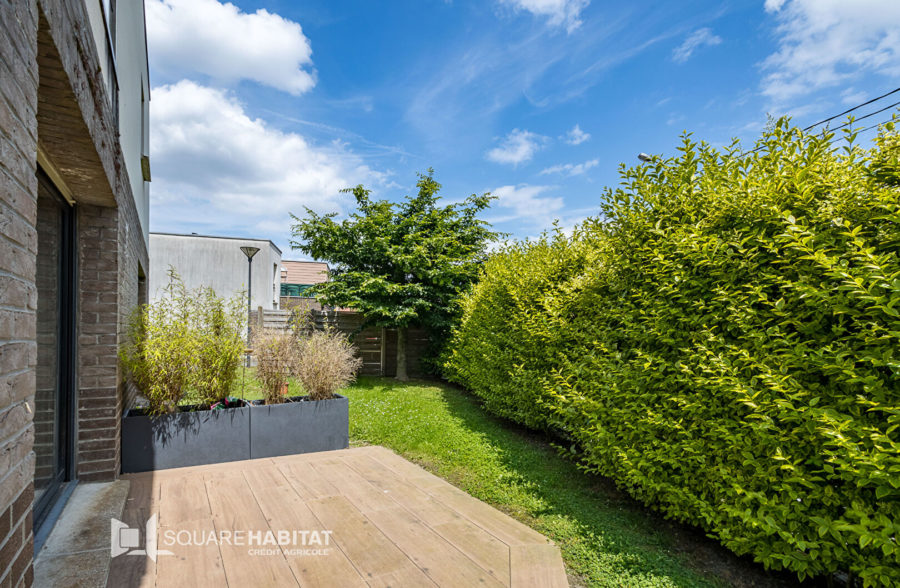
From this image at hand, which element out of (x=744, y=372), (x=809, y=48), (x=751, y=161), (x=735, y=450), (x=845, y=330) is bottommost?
(x=735, y=450)

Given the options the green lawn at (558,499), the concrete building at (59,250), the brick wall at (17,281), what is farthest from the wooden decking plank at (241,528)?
the green lawn at (558,499)

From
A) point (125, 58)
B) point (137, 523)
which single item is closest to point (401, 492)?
point (137, 523)

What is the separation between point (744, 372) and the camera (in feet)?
8.22

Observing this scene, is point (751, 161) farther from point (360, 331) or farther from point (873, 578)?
point (360, 331)

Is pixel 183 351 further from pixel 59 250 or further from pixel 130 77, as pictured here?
pixel 130 77

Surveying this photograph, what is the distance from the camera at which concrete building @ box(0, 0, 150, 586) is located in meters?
1.14

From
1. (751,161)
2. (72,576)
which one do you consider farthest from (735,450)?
(72,576)

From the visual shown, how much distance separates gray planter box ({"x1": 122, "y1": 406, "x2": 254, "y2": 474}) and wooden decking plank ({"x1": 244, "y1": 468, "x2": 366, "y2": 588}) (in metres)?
0.50

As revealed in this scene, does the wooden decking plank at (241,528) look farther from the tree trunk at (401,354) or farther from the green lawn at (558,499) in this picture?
the tree trunk at (401,354)

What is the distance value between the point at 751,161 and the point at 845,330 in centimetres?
129

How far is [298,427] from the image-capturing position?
4.69 m

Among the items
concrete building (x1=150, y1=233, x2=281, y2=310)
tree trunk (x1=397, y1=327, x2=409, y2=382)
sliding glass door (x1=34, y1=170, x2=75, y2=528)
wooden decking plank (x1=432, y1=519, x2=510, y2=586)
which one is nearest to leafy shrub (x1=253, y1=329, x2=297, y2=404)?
sliding glass door (x1=34, y1=170, x2=75, y2=528)

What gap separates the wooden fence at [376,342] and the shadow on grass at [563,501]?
166 inches

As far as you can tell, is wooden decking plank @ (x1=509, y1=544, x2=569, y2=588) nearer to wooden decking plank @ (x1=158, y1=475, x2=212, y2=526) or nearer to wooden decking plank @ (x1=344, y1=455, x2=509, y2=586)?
wooden decking plank @ (x1=344, y1=455, x2=509, y2=586)
